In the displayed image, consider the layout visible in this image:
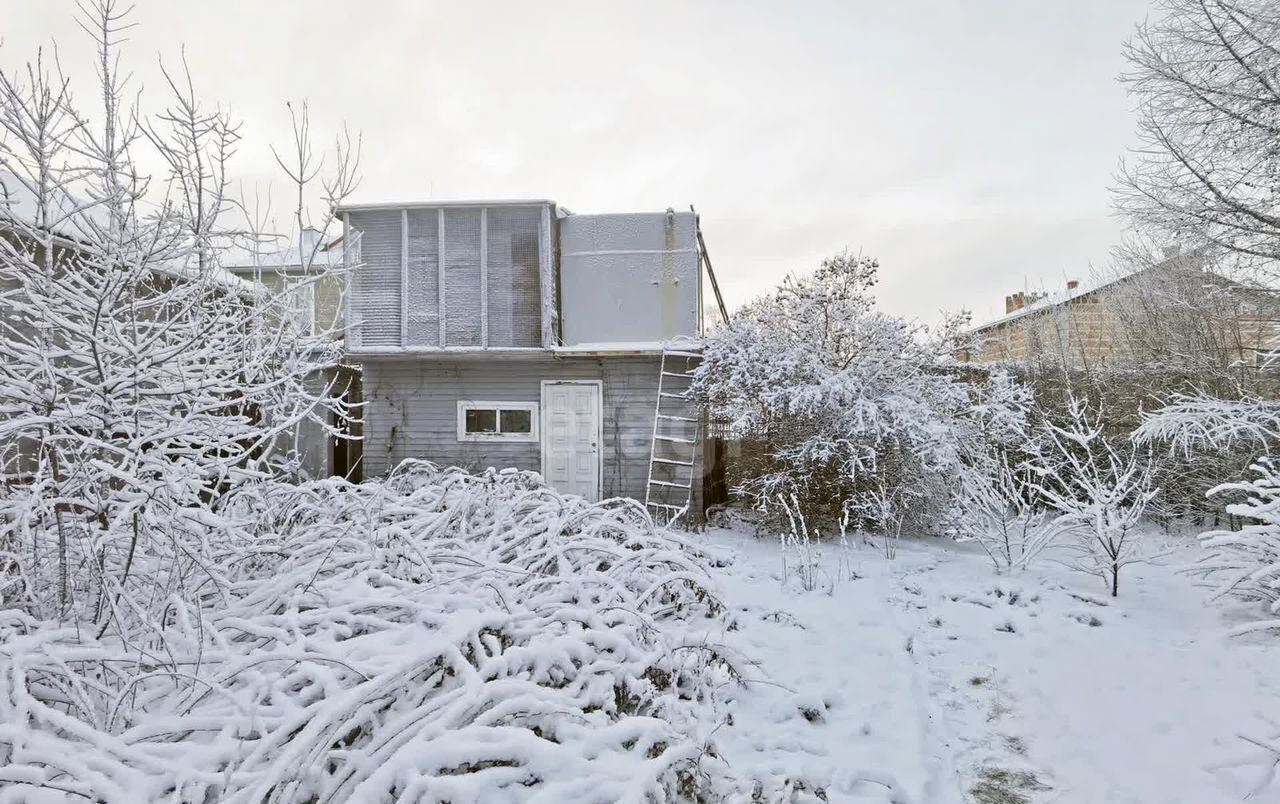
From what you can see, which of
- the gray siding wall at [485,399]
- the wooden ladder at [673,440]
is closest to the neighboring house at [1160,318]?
the wooden ladder at [673,440]

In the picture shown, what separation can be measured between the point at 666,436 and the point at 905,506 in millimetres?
3601

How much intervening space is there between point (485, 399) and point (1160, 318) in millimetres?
Answer: 11647

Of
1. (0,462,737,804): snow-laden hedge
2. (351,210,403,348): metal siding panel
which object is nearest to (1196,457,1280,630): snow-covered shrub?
(0,462,737,804): snow-laden hedge

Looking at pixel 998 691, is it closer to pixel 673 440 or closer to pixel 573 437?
pixel 673 440

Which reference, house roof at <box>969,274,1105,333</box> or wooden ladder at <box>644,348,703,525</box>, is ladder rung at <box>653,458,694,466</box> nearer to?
wooden ladder at <box>644,348,703,525</box>

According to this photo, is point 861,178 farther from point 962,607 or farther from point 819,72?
point 962,607

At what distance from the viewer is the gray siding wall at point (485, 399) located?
10430 mm

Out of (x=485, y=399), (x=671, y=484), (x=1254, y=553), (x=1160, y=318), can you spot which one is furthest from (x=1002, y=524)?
(x=1160, y=318)

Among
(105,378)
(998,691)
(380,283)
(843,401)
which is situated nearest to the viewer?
(105,378)

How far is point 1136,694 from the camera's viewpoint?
3.85 m

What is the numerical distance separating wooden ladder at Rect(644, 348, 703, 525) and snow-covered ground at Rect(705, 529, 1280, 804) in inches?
150

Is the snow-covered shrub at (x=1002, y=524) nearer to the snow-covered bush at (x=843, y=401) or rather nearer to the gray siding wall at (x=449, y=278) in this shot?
the snow-covered bush at (x=843, y=401)

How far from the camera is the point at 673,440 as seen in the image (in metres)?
10.2

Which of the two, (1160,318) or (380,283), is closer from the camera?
(380,283)
